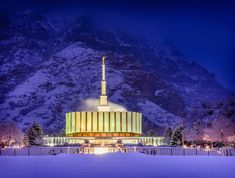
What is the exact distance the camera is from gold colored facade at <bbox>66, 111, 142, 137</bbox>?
74.8m

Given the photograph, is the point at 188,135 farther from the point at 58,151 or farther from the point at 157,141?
the point at 58,151

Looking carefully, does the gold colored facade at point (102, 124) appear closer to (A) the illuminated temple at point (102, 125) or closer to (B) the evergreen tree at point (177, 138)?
(A) the illuminated temple at point (102, 125)

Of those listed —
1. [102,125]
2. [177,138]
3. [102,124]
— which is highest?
[102,124]

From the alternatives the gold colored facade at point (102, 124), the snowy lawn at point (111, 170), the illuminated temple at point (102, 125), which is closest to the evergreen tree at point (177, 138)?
the illuminated temple at point (102, 125)

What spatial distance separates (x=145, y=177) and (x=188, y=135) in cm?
7676

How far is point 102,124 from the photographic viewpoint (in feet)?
246

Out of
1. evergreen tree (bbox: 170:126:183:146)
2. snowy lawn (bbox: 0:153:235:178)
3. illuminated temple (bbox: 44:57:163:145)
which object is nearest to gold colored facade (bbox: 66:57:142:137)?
illuminated temple (bbox: 44:57:163:145)

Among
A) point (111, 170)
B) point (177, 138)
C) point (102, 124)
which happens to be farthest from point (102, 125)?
point (111, 170)

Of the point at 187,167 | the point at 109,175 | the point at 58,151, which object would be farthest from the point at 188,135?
the point at 109,175

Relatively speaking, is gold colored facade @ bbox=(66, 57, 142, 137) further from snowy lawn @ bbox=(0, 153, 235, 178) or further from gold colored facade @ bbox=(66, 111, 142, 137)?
snowy lawn @ bbox=(0, 153, 235, 178)

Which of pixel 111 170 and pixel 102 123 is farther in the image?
pixel 102 123

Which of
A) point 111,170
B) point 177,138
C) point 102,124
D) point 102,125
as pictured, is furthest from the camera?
point 102,125

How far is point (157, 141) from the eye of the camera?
82.4 metres

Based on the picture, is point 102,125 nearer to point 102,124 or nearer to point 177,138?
point 102,124
